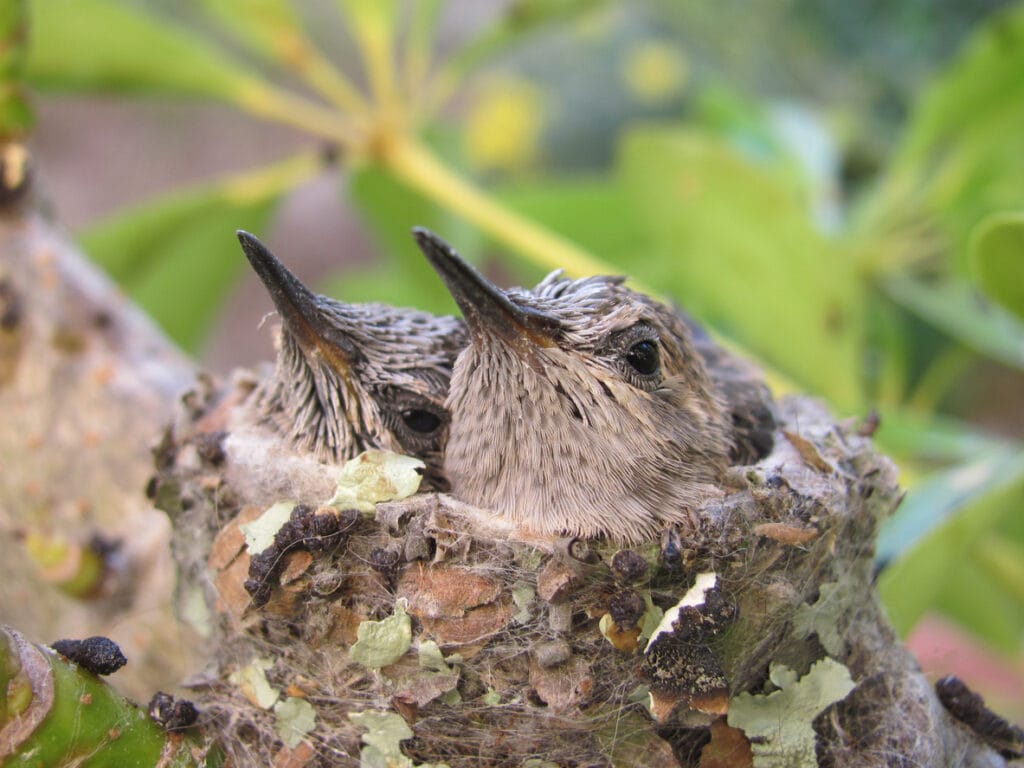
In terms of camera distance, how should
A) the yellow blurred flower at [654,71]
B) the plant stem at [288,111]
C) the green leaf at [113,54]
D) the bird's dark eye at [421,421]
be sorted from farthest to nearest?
the yellow blurred flower at [654,71], the plant stem at [288,111], the green leaf at [113,54], the bird's dark eye at [421,421]

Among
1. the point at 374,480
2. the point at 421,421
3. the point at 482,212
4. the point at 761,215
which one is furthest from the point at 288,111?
the point at 374,480

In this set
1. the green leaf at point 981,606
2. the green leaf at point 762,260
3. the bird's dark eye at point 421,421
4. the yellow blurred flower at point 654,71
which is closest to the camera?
the bird's dark eye at point 421,421

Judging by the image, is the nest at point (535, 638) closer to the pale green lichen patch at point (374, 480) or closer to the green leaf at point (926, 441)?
the pale green lichen patch at point (374, 480)

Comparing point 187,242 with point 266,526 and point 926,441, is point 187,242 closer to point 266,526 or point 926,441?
point 266,526

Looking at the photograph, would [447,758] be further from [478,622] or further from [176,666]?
[176,666]

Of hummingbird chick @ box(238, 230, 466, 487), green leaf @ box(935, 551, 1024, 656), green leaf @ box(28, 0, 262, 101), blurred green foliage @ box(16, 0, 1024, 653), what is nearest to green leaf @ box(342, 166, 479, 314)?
blurred green foliage @ box(16, 0, 1024, 653)

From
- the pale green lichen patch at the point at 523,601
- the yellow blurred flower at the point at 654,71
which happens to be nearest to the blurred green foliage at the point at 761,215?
the pale green lichen patch at the point at 523,601
